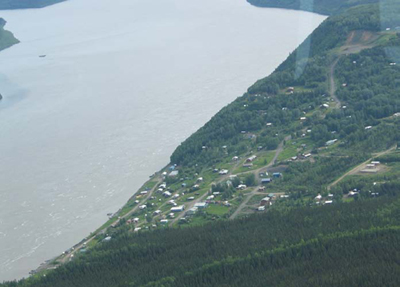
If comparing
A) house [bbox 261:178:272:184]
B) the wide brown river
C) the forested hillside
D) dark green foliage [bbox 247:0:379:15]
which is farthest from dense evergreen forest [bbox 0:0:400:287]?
the forested hillside

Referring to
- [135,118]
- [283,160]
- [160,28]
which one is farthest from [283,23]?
[283,160]

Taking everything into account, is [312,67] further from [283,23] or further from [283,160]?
[283,23]

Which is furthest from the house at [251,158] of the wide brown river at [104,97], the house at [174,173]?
the wide brown river at [104,97]

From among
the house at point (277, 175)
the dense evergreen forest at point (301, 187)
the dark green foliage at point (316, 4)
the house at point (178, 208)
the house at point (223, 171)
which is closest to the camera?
the dense evergreen forest at point (301, 187)

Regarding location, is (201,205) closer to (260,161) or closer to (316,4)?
(260,161)

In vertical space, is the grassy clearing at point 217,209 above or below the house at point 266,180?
below

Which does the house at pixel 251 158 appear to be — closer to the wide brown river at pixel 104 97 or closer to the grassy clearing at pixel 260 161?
the grassy clearing at pixel 260 161
